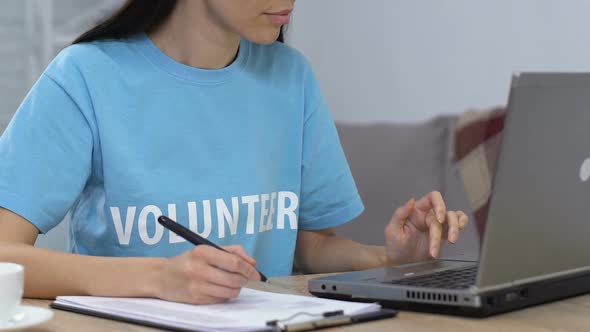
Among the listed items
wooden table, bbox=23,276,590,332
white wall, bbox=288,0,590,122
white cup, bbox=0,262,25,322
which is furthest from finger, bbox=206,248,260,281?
white wall, bbox=288,0,590,122

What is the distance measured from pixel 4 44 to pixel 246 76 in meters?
1.66

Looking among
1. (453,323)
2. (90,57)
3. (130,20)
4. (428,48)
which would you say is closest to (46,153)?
(90,57)

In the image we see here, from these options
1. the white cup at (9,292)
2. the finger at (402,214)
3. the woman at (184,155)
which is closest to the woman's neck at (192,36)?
the woman at (184,155)

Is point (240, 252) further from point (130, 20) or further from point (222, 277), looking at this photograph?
point (130, 20)

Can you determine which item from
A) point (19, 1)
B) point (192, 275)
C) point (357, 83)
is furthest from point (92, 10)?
point (192, 275)

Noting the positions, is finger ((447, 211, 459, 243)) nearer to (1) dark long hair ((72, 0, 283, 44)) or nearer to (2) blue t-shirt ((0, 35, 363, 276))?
(2) blue t-shirt ((0, 35, 363, 276))

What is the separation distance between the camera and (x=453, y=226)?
1.28 metres

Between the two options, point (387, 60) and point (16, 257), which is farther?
point (387, 60)

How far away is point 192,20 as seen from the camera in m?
1.53

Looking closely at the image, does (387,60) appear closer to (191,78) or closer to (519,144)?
(191,78)

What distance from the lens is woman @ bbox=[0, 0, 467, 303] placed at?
1.31m

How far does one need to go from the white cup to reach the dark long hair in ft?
2.21

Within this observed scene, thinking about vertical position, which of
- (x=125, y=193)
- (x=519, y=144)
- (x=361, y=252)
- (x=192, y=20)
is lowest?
(x=361, y=252)

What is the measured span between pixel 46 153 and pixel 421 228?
0.60 m
